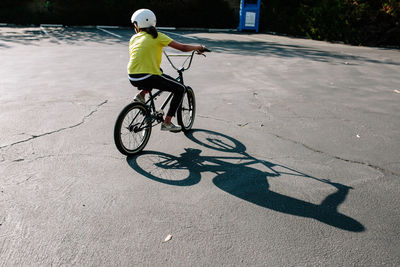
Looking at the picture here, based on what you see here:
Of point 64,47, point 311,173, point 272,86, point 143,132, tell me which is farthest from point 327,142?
point 64,47

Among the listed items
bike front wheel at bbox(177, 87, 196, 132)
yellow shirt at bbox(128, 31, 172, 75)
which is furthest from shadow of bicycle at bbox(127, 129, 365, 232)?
yellow shirt at bbox(128, 31, 172, 75)

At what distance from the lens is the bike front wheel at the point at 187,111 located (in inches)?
198

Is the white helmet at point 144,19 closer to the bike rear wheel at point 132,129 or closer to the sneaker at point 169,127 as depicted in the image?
the bike rear wheel at point 132,129

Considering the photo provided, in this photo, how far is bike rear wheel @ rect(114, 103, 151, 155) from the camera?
159 inches

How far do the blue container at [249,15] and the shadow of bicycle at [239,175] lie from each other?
17.6 metres

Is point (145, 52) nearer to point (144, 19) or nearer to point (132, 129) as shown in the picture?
point (144, 19)

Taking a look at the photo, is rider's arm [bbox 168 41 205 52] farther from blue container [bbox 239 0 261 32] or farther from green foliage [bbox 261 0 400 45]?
blue container [bbox 239 0 261 32]

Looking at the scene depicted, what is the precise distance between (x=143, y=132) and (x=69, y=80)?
168 inches

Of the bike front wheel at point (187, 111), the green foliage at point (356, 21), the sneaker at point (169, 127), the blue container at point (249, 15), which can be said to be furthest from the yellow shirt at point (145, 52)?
the blue container at point (249, 15)

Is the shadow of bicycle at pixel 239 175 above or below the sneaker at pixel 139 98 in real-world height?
below

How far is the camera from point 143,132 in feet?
14.9

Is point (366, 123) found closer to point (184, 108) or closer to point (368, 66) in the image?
point (184, 108)

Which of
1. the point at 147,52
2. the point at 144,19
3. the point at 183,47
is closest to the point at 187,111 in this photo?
the point at 183,47

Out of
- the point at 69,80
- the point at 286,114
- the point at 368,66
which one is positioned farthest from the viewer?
the point at 368,66
